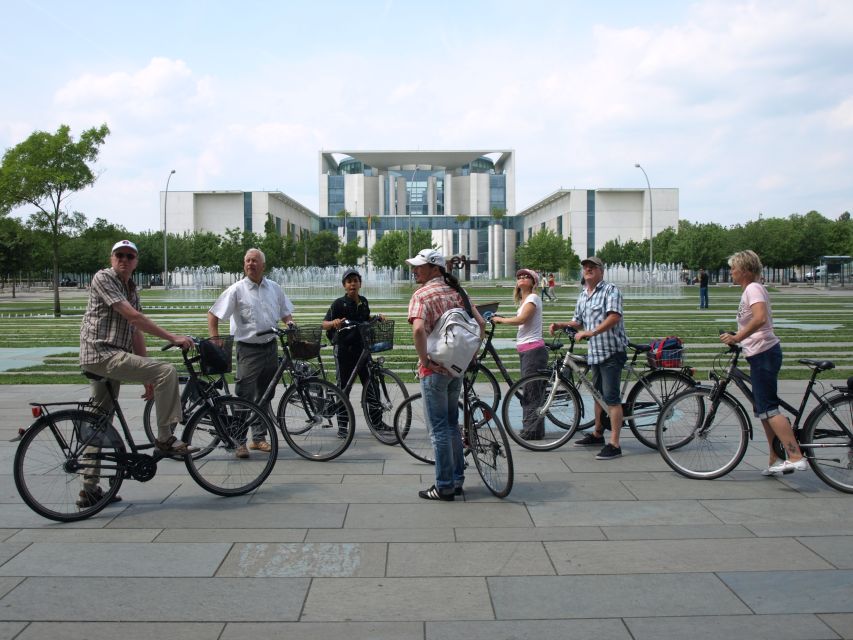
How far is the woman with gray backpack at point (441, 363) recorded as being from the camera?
5646 mm

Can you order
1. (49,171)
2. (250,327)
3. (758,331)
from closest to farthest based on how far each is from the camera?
(758,331), (250,327), (49,171)

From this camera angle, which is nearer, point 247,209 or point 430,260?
point 430,260

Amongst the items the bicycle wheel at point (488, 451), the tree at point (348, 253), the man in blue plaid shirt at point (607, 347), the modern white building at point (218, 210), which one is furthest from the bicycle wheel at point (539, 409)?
the modern white building at point (218, 210)

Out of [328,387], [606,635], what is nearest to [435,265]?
[328,387]

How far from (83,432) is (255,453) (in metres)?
1.32

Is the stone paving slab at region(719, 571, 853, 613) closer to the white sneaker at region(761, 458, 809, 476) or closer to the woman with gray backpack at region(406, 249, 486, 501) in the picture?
the white sneaker at region(761, 458, 809, 476)

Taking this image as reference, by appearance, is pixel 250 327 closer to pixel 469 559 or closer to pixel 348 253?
pixel 469 559

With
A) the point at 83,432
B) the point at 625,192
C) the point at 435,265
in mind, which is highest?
the point at 625,192

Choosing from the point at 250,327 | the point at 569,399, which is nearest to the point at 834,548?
the point at 569,399

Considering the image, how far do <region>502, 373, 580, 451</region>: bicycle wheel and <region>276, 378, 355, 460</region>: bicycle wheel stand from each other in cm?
144

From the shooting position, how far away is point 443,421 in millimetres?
5863

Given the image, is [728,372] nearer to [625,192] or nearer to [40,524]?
[40,524]

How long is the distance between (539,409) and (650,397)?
96 cm

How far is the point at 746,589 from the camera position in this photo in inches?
163
